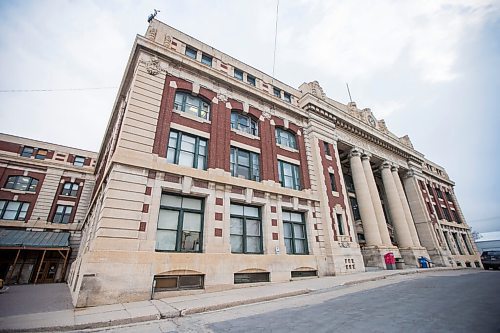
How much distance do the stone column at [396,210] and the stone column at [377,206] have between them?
2736 millimetres

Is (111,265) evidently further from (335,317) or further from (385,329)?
(385,329)

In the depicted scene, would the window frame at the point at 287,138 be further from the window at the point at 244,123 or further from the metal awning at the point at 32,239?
the metal awning at the point at 32,239

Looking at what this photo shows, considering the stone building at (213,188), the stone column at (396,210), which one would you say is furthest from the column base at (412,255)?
the stone column at (396,210)

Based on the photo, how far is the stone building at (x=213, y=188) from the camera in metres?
9.66

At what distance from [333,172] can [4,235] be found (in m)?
32.8

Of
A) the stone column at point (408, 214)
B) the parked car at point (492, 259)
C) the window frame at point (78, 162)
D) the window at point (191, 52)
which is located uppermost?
the window at point (191, 52)

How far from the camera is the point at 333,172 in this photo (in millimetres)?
19766

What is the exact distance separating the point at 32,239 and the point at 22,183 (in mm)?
8188

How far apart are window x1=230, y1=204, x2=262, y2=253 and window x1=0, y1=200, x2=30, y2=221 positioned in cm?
2795

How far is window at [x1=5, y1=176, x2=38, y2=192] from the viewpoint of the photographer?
86.7ft

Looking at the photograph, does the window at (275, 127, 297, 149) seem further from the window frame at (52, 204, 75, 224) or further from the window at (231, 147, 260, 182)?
the window frame at (52, 204, 75, 224)

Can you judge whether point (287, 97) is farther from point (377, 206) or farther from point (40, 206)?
point (40, 206)

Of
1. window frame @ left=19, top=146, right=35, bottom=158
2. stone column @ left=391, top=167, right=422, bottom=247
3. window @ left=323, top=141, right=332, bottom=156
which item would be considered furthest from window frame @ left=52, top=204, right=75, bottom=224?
stone column @ left=391, top=167, right=422, bottom=247

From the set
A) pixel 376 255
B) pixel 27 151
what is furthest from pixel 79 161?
pixel 376 255
